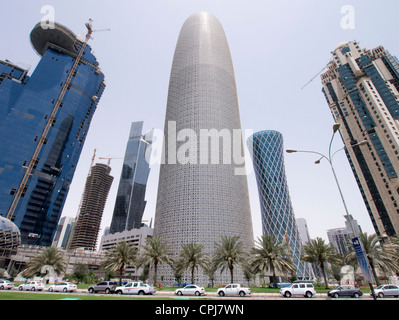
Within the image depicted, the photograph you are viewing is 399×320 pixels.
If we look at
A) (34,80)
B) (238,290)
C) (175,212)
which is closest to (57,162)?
(34,80)

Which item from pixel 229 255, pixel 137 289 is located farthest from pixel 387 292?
pixel 137 289

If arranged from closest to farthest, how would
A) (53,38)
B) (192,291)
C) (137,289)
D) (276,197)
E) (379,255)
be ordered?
1. (137,289)
2. (192,291)
3. (379,255)
4. (276,197)
5. (53,38)

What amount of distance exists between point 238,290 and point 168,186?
2257 inches

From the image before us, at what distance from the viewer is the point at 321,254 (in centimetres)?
4341

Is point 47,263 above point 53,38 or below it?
below

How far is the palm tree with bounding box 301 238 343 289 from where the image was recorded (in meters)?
42.9

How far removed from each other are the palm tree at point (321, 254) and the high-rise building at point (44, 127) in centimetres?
12586

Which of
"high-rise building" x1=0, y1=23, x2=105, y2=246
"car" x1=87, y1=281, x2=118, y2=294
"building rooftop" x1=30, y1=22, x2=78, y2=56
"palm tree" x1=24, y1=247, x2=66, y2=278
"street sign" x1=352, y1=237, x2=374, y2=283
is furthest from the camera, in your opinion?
"building rooftop" x1=30, y1=22, x2=78, y2=56

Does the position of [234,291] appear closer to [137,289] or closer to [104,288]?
[137,289]

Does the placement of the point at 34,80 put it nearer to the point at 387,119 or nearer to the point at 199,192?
Answer: the point at 199,192

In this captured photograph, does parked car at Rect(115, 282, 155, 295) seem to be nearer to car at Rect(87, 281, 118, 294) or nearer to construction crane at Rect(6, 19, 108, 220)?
car at Rect(87, 281, 118, 294)


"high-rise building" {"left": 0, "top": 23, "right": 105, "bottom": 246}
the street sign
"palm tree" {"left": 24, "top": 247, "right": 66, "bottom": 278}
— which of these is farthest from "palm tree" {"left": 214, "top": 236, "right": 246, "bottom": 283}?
"high-rise building" {"left": 0, "top": 23, "right": 105, "bottom": 246}

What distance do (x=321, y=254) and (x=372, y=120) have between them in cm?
9902

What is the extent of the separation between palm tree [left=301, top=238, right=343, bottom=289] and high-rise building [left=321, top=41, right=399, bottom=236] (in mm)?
76140
